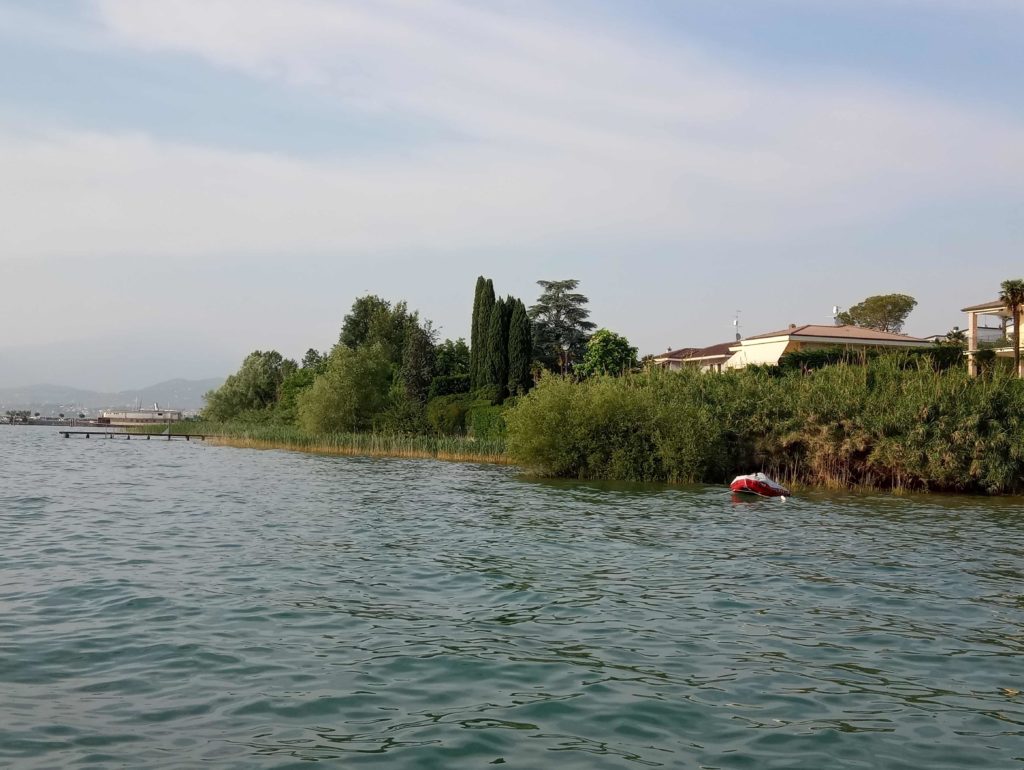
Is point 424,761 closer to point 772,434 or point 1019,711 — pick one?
point 1019,711

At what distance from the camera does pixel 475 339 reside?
73312mm

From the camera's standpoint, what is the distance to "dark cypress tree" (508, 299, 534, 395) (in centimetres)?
6862

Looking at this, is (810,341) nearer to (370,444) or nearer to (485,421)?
(485,421)

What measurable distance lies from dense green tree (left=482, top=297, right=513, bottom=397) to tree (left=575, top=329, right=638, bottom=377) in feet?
22.3

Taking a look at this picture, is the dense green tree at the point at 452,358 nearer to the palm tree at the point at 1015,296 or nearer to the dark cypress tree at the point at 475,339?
the dark cypress tree at the point at 475,339

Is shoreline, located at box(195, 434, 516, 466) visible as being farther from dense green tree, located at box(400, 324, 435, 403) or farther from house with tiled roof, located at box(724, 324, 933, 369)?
house with tiled roof, located at box(724, 324, 933, 369)

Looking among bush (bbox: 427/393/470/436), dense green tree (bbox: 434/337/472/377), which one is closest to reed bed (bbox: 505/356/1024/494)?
bush (bbox: 427/393/470/436)

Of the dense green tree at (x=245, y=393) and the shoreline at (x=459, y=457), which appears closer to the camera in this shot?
the shoreline at (x=459, y=457)

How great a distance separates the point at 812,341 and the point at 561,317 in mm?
29483

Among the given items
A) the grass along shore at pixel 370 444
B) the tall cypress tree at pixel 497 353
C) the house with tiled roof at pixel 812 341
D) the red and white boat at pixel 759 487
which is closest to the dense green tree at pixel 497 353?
the tall cypress tree at pixel 497 353

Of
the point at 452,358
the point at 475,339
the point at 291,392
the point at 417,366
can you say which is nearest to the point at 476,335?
the point at 475,339

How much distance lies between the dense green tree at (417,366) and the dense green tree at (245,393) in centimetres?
3052

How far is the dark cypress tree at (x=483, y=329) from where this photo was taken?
70688 millimetres

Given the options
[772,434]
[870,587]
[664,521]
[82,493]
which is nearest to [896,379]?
[772,434]
